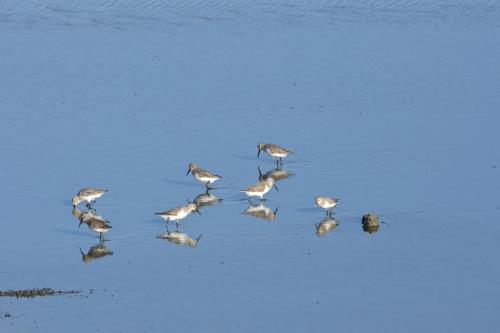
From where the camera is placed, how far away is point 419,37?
35750mm

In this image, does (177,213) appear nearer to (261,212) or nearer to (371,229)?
(261,212)

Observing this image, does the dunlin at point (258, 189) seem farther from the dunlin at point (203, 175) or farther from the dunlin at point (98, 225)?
the dunlin at point (98, 225)

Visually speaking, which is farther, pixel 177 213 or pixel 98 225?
pixel 177 213

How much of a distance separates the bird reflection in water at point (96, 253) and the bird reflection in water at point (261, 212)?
2997 millimetres

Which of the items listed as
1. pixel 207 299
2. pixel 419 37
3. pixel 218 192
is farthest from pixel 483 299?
pixel 419 37

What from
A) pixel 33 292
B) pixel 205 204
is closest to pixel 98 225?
pixel 33 292

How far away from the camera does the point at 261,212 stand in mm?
22531

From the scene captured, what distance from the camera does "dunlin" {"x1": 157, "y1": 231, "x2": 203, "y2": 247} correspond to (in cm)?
2105

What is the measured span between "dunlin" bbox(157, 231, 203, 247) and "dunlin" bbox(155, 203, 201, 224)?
0.27 m

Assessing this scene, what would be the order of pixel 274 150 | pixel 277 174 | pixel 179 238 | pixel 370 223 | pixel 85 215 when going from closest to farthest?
pixel 179 238
pixel 370 223
pixel 85 215
pixel 277 174
pixel 274 150

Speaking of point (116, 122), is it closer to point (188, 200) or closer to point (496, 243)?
point (188, 200)

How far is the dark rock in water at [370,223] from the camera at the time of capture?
21375 mm

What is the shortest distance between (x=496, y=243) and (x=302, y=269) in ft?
11.5

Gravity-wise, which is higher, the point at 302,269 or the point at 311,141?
the point at 311,141
